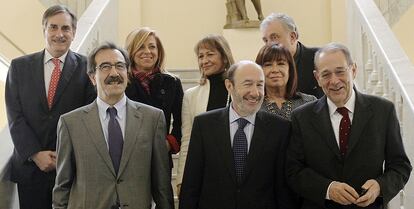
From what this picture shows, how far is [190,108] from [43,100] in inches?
29.1

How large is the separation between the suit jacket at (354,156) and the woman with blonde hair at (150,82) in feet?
2.70

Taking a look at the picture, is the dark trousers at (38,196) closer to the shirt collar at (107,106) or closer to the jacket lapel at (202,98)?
the shirt collar at (107,106)

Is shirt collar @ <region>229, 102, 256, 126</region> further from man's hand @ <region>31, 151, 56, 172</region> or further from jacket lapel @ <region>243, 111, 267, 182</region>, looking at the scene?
man's hand @ <region>31, 151, 56, 172</region>

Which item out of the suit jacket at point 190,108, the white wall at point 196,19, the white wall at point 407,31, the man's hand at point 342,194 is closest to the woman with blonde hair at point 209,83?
the suit jacket at point 190,108

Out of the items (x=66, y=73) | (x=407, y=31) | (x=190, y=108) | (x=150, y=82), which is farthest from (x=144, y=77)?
(x=407, y=31)

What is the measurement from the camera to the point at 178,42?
7145 mm

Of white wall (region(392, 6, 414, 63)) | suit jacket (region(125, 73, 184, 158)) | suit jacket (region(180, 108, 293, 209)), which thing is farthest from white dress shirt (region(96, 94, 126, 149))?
white wall (region(392, 6, 414, 63))

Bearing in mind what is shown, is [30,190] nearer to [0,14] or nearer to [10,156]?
[10,156]

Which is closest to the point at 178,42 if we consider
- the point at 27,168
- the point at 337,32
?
the point at 337,32

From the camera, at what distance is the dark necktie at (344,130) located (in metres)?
2.54

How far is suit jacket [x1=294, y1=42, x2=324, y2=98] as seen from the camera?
11.1 feet

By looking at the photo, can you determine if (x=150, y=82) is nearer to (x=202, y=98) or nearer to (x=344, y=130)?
(x=202, y=98)

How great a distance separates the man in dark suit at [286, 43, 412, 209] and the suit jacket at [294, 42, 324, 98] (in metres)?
0.76

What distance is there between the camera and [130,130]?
271 cm
